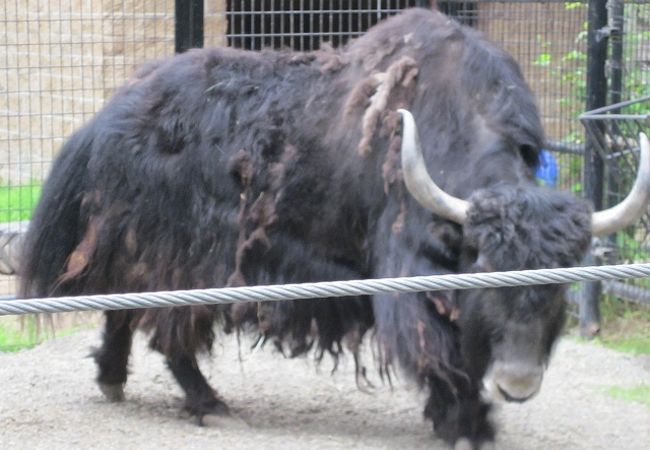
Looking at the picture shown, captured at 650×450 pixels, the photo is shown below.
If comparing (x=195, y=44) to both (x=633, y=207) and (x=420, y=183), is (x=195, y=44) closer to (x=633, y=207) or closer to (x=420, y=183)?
(x=420, y=183)

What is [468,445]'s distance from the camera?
5.35 m

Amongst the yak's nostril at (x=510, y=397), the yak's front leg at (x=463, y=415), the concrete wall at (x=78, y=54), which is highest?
the concrete wall at (x=78, y=54)

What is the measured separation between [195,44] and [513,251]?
146 inches

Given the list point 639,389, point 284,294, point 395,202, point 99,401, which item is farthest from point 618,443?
point 284,294

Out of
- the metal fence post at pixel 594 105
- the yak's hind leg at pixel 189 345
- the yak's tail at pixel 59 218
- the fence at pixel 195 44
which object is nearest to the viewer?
the yak's hind leg at pixel 189 345

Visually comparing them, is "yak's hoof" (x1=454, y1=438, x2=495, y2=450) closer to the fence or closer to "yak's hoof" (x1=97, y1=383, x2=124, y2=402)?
"yak's hoof" (x1=97, y1=383, x2=124, y2=402)

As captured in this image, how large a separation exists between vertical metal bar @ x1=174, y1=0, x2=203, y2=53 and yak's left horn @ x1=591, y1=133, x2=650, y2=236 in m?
3.58

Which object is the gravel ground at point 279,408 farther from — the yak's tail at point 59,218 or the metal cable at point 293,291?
the metal cable at point 293,291

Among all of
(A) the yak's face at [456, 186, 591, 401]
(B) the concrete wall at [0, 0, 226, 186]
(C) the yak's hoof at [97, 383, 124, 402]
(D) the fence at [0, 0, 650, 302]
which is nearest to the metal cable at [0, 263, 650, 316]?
(A) the yak's face at [456, 186, 591, 401]

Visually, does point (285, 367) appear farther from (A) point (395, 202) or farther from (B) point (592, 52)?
(B) point (592, 52)

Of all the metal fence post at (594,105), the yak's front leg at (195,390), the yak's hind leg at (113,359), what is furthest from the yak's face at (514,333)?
the metal fence post at (594,105)

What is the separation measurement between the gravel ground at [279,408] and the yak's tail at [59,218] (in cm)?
65

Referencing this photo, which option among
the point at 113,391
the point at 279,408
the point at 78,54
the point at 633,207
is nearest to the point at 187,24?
the point at 78,54

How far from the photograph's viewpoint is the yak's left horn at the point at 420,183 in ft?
16.2
